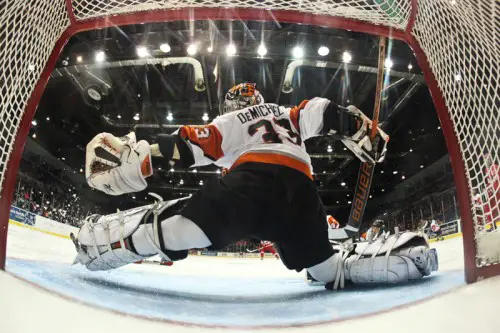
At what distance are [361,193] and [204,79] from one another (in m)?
3.64

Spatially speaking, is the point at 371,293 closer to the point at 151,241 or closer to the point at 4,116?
the point at 151,241

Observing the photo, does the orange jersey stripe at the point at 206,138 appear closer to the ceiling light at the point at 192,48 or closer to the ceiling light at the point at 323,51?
the ceiling light at the point at 192,48

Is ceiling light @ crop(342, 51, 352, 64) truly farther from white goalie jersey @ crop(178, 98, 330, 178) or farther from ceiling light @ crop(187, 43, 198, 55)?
white goalie jersey @ crop(178, 98, 330, 178)

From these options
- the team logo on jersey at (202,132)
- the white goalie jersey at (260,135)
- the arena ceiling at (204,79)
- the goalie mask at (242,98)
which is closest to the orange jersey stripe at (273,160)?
the white goalie jersey at (260,135)

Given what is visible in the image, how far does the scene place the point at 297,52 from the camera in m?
3.83

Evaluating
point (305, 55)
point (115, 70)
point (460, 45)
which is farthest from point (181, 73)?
point (460, 45)

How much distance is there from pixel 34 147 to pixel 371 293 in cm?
807

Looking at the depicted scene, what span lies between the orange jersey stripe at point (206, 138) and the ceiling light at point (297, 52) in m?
3.17

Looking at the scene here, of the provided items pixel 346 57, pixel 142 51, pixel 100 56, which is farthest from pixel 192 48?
pixel 346 57

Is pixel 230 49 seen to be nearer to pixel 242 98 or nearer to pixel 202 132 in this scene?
pixel 242 98

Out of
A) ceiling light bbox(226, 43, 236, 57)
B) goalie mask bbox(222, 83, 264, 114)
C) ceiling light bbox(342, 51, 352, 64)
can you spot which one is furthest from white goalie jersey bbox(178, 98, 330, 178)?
ceiling light bbox(342, 51, 352, 64)

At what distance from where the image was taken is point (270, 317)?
25.6 inches

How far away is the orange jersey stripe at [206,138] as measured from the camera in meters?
0.88

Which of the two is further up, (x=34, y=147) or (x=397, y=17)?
(x=34, y=147)
